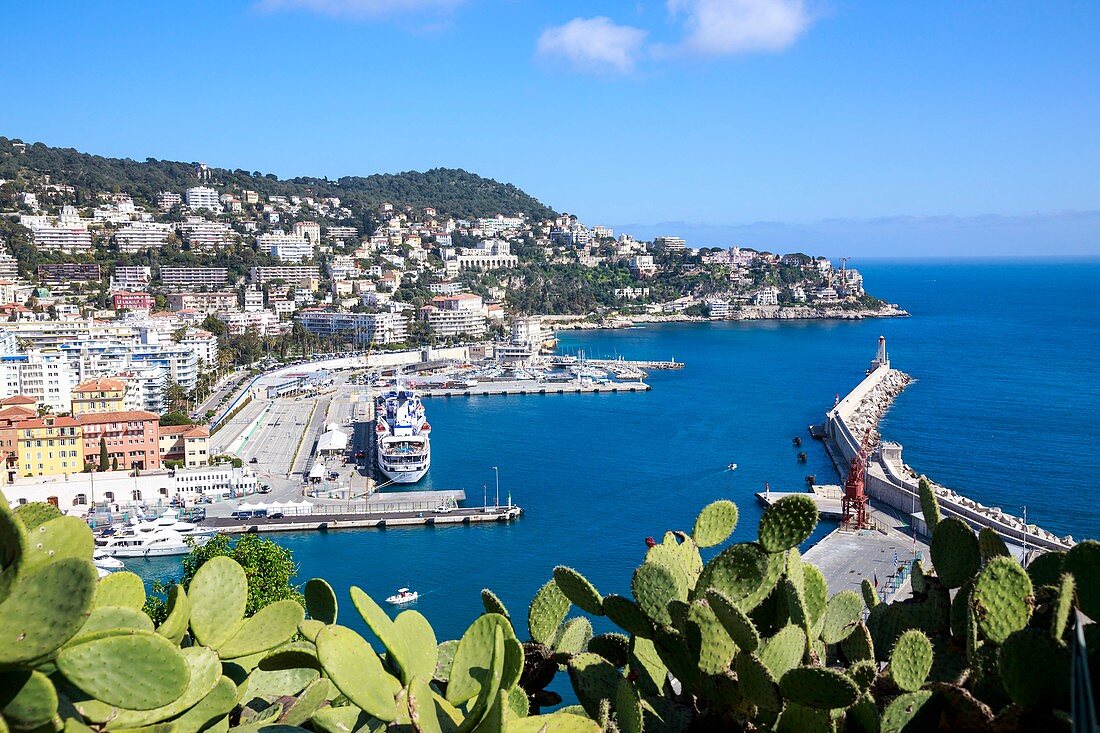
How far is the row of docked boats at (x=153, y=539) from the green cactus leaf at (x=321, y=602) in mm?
12361

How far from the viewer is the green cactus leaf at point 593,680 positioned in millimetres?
1930

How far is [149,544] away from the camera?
14008 mm

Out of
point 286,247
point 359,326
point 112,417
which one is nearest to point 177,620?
point 112,417

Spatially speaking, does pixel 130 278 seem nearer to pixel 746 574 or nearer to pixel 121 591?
pixel 121 591

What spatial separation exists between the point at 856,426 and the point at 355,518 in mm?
12584

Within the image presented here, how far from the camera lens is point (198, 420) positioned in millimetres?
23328

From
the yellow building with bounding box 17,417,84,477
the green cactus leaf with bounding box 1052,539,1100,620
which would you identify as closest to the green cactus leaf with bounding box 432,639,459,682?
the green cactus leaf with bounding box 1052,539,1100,620

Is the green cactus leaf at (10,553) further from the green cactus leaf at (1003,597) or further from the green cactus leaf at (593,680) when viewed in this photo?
the green cactus leaf at (1003,597)

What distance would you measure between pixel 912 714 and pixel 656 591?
49 cm

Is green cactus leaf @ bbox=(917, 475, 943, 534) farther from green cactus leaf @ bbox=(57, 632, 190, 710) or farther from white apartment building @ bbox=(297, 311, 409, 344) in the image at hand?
white apartment building @ bbox=(297, 311, 409, 344)

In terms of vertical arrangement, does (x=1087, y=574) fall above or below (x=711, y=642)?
above

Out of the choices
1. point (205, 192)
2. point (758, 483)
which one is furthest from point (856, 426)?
point (205, 192)

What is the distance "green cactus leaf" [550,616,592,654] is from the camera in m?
2.20

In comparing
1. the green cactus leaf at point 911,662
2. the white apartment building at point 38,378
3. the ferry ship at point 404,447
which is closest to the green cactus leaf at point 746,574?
the green cactus leaf at point 911,662
